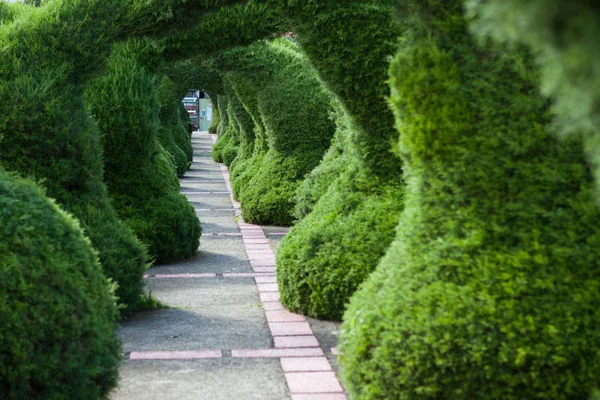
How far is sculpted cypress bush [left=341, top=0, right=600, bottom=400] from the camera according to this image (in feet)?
11.5

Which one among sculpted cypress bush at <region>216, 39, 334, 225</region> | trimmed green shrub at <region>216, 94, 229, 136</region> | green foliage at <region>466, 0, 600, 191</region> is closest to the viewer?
green foliage at <region>466, 0, 600, 191</region>

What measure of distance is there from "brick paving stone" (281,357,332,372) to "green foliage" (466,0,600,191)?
4277 mm

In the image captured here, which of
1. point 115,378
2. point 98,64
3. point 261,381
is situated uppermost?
point 98,64

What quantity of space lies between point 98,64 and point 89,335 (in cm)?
393

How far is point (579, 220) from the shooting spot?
3602mm

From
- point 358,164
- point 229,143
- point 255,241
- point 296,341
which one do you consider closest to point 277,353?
point 296,341

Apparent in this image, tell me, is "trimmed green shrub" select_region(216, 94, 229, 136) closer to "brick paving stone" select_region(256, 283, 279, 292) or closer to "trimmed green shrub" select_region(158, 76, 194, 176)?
"trimmed green shrub" select_region(158, 76, 194, 176)

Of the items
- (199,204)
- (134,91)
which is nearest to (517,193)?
(134,91)

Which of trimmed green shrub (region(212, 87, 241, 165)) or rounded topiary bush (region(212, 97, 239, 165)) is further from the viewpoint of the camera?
rounded topiary bush (region(212, 97, 239, 165))

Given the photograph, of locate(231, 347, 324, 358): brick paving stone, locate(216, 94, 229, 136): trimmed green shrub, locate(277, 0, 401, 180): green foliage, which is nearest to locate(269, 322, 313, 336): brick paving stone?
locate(231, 347, 324, 358): brick paving stone

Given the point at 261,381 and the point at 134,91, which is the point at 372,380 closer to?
the point at 261,381

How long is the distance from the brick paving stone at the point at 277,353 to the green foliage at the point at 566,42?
4.65 metres

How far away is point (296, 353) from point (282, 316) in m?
1.22

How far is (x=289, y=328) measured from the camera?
6.70m
